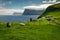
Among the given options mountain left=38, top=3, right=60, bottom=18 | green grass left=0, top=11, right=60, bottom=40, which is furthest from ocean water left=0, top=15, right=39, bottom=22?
mountain left=38, top=3, right=60, bottom=18

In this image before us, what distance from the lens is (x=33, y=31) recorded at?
14.2 feet

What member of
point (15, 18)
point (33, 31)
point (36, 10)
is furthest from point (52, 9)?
point (15, 18)

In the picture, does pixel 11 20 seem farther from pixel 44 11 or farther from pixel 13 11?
pixel 44 11

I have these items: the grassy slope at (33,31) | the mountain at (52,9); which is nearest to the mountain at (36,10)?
the mountain at (52,9)

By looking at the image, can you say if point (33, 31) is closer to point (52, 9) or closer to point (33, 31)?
point (33, 31)

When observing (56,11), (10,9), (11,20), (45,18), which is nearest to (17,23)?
(11,20)

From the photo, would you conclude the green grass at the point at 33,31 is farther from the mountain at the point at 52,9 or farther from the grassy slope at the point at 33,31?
the mountain at the point at 52,9

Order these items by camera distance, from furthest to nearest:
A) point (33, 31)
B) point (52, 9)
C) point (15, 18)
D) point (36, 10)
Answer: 1. point (52, 9)
2. point (36, 10)
3. point (15, 18)
4. point (33, 31)

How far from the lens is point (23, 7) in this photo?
4.83 m

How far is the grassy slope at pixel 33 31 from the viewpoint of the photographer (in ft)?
13.7

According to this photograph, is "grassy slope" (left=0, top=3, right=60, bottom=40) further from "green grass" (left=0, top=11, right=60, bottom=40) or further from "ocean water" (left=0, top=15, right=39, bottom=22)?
"ocean water" (left=0, top=15, right=39, bottom=22)

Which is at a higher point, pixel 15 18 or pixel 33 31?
pixel 15 18

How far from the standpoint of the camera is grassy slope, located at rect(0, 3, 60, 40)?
13.7 ft

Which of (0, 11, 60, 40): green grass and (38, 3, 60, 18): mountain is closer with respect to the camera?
(0, 11, 60, 40): green grass
